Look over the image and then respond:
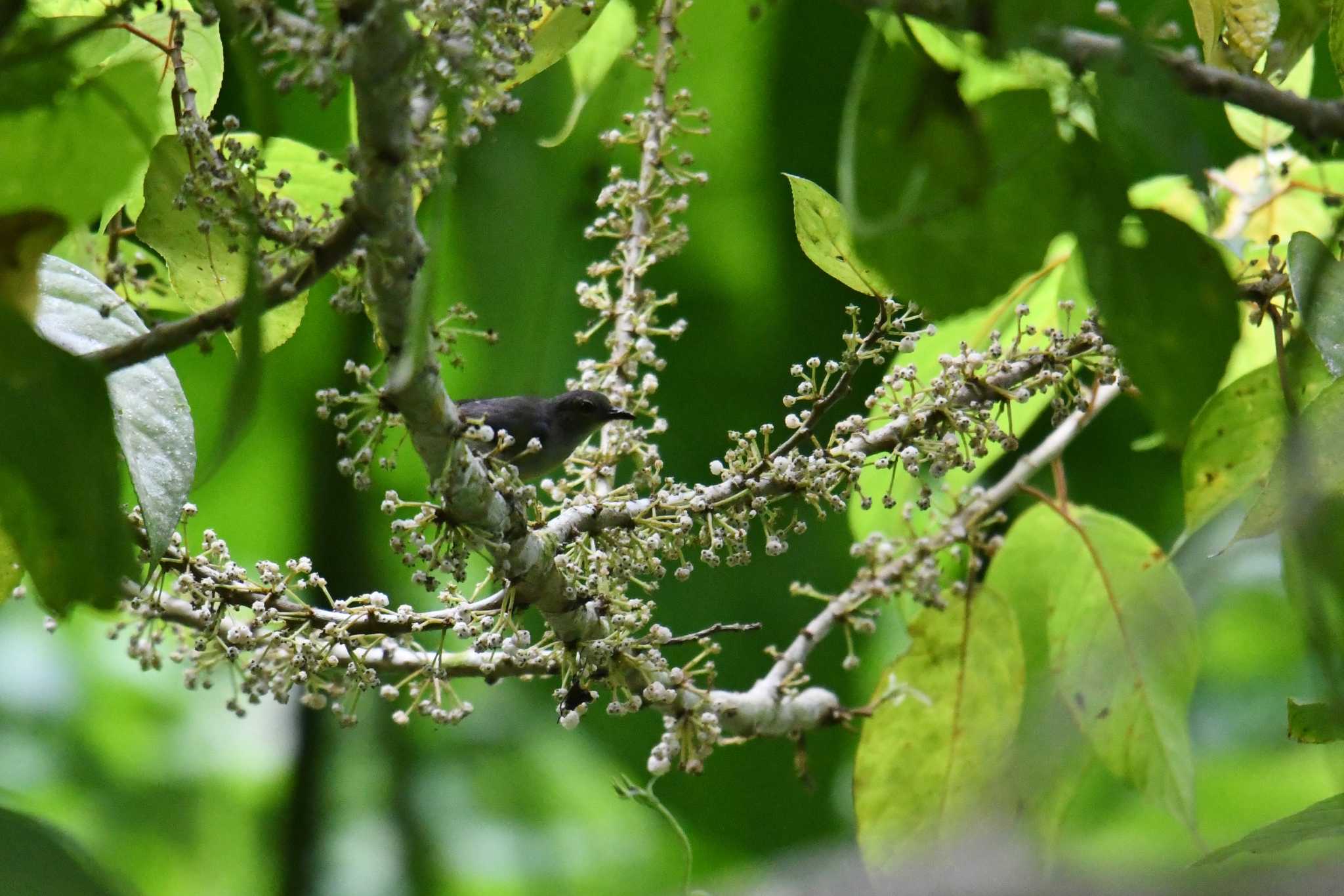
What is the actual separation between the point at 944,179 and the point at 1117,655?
56cm

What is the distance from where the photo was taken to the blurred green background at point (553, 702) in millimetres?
1624

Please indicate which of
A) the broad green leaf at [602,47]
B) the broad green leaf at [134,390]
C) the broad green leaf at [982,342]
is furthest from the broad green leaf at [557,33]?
the broad green leaf at [982,342]

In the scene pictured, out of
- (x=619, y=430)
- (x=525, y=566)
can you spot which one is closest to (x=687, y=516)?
(x=525, y=566)

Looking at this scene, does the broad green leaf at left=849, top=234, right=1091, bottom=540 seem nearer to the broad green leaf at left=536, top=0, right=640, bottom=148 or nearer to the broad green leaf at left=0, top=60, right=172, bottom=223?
the broad green leaf at left=536, top=0, right=640, bottom=148

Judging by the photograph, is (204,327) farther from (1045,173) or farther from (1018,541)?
(1018,541)

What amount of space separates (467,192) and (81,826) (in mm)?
1775

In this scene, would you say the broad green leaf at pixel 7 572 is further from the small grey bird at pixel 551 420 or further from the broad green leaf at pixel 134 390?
the small grey bird at pixel 551 420

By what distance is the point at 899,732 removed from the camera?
0.90 m

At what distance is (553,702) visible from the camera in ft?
5.62

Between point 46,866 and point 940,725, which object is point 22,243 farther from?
point 940,725

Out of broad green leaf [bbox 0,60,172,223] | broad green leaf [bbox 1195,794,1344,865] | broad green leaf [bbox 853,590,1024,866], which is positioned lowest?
broad green leaf [bbox 853,590,1024,866]

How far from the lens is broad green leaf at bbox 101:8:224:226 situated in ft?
2.05

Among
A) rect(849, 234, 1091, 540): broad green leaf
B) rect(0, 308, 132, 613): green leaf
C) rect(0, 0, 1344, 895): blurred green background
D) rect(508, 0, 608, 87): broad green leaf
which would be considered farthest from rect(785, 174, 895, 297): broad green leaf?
rect(0, 0, 1344, 895): blurred green background

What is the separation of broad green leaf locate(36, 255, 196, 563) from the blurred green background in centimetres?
85
